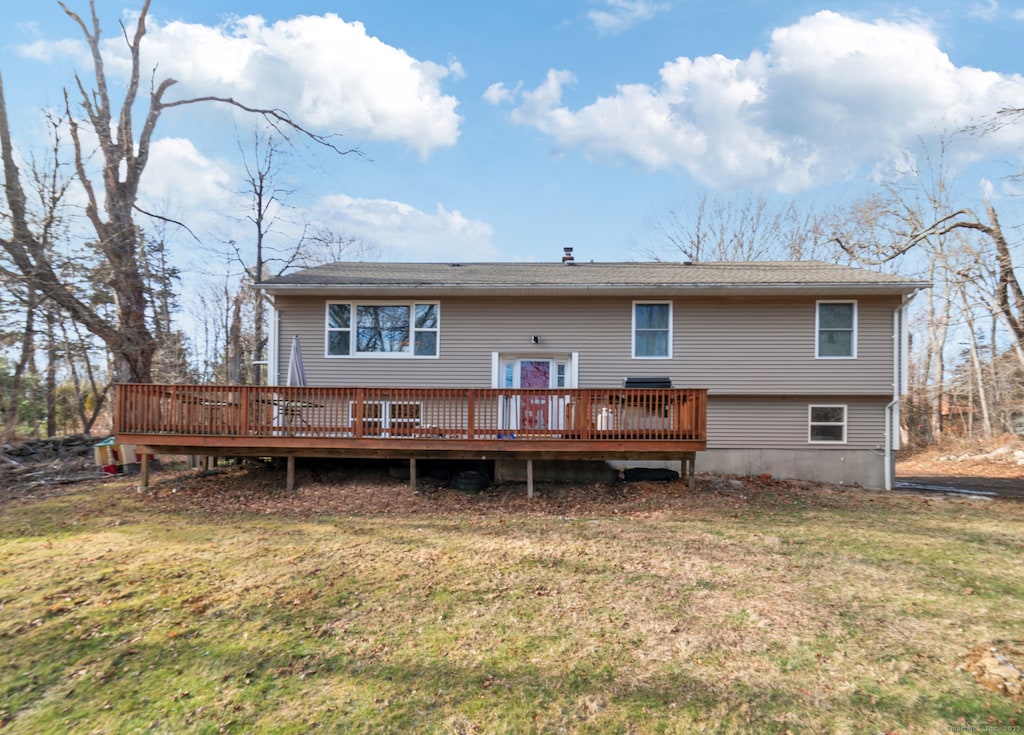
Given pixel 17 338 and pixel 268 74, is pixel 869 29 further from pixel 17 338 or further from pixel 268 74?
pixel 17 338

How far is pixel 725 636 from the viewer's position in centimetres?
402

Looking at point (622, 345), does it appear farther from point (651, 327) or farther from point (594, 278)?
point (594, 278)

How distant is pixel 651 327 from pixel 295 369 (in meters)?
7.42

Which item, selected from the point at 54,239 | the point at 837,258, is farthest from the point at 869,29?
the point at 54,239

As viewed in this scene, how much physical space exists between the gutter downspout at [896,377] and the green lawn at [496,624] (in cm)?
382

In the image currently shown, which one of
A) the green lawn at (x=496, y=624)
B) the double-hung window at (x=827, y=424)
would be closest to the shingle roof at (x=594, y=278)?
the double-hung window at (x=827, y=424)

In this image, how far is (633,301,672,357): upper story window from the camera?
1127cm

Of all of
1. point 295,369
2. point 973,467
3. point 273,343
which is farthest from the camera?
point 973,467

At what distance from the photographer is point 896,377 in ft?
35.3

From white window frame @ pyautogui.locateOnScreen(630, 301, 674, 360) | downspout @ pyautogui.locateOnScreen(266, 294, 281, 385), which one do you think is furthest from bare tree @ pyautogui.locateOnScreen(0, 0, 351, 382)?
white window frame @ pyautogui.locateOnScreen(630, 301, 674, 360)

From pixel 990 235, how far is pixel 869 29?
8.48 meters

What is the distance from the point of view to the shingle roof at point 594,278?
34.5ft

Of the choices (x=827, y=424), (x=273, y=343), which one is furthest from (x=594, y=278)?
(x=273, y=343)

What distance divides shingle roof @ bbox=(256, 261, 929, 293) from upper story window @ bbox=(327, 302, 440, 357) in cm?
65
